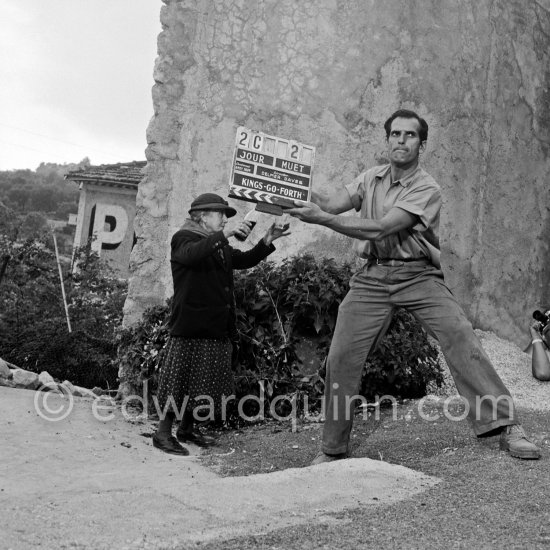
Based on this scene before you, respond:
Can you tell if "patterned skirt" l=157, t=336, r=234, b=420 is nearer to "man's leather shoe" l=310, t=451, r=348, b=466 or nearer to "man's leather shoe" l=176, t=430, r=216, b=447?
"man's leather shoe" l=176, t=430, r=216, b=447

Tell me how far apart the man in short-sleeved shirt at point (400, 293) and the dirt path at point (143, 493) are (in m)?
0.57

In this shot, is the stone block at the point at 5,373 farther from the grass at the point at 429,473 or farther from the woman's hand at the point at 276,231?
the woman's hand at the point at 276,231

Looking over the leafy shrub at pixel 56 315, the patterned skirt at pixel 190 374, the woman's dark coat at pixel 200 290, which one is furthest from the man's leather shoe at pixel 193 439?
the leafy shrub at pixel 56 315

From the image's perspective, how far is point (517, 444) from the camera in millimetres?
4402

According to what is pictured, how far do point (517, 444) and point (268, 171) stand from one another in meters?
2.08

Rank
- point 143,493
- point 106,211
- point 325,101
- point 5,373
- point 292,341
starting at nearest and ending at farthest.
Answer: point 143,493
point 292,341
point 5,373
point 325,101
point 106,211

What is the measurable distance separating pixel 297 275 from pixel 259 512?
337 cm

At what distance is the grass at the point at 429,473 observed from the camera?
3168 mm

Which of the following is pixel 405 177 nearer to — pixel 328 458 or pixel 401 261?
pixel 401 261

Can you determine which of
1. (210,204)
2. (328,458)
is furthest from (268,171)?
(328,458)

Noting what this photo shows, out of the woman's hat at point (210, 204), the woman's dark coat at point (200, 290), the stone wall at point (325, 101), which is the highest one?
the stone wall at point (325, 101)

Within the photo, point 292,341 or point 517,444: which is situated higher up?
point 292,341

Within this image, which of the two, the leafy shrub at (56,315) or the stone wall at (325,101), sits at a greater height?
the stone wall at (325,101)

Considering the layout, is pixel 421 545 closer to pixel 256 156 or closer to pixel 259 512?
pixel 259 512
